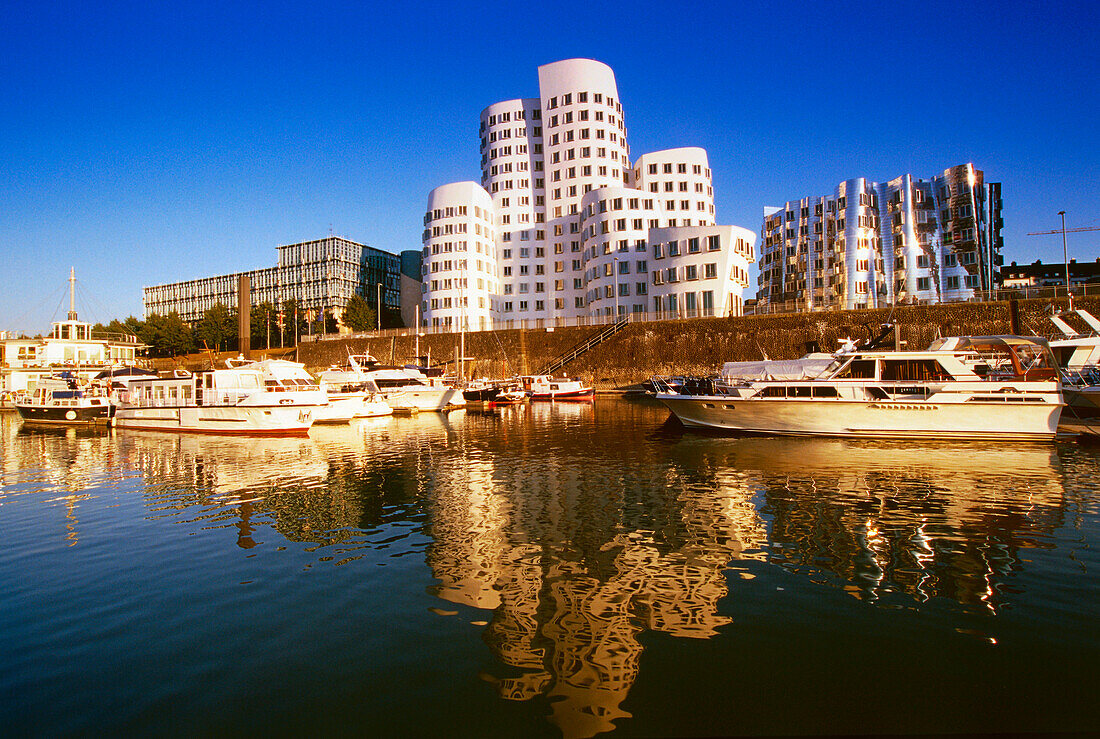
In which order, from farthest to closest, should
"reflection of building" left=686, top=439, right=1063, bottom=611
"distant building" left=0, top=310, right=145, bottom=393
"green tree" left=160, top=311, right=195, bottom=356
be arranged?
"green tree" left=160, top=311, right=195, bottom=356
"distant building" left=0, top=310, right=145, bottom=393
"reflection of building" left=686, top=439, right=1063, bottom=611

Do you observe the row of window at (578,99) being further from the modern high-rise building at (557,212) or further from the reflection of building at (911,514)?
the reflection of building at (911,514)

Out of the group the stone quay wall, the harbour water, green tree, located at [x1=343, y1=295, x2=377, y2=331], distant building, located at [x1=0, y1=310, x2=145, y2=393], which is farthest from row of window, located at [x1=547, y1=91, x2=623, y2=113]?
the harbour water

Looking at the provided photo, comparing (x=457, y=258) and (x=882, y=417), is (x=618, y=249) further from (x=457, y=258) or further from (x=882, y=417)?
(x=882, y=417)

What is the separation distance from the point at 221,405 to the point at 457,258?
6550 cm

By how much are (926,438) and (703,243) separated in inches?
2031

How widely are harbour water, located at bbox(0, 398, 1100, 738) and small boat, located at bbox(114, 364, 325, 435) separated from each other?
612 inches

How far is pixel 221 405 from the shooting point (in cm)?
3638

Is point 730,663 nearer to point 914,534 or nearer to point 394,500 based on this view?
point 914,534

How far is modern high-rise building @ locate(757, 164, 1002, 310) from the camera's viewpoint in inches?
3575

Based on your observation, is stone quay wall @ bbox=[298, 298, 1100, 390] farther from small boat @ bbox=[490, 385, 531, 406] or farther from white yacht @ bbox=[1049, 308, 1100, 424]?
white yacht @ bbox=[1049, 308, 1100, 424]

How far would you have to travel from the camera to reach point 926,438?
2836cm

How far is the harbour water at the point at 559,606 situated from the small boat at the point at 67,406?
103 feet

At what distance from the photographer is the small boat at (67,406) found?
4603cm

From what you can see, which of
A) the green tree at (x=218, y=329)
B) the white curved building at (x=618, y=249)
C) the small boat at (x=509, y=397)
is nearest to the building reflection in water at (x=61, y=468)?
the small boat at (x=509, y=397)
